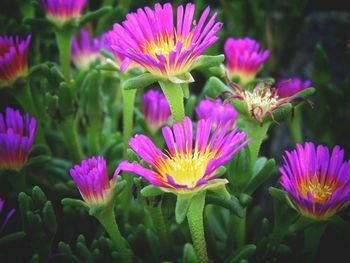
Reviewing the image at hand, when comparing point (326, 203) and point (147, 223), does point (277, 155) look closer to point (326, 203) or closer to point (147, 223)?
point (147, 223)

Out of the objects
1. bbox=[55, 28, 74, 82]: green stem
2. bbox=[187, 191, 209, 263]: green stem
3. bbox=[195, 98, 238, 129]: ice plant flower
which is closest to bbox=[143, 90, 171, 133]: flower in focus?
bbox=[195, 98, 238, 129]: ice plant flower

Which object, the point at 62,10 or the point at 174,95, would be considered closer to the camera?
the point at 174,95

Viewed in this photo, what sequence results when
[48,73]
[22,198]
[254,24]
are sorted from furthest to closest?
[254,24] → [48,73] → [22,198]

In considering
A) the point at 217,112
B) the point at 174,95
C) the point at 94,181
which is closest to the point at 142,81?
the point at 174,95

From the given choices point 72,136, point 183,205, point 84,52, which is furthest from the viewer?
point 84,52

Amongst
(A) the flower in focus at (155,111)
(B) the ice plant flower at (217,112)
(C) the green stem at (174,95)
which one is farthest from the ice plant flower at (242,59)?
(C) the green stem at (174,95)

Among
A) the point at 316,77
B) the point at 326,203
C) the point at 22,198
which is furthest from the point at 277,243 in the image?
the point at 316,77

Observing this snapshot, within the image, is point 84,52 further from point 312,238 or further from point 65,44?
point 312,238
